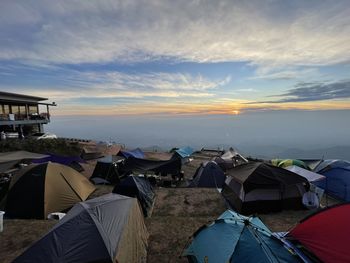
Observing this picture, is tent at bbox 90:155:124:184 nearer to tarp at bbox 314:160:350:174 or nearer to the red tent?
the red tent

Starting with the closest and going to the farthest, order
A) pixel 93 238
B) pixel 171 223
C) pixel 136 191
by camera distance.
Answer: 1. pixel 93 238
2. pixel 171 223
3. pixel 136 191

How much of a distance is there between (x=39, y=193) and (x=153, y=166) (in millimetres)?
7431

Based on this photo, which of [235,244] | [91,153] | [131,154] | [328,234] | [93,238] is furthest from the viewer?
[91,153]

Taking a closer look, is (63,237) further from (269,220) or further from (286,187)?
(286,187)

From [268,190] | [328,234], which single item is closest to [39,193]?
[268,190]

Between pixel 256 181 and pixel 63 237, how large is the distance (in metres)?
8.27

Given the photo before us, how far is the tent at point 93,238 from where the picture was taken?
15.5 ft

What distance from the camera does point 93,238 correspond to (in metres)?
5.07

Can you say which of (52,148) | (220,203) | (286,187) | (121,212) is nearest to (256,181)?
(286,187)

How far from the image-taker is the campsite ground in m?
7.45

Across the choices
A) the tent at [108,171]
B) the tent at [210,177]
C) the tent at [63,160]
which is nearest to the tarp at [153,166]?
the tent at [108,171]

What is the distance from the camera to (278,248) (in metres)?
5.31

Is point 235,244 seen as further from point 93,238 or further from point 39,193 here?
point 39,193

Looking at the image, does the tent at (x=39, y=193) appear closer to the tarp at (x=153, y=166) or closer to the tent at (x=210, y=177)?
the tarp at (x=153, y=166)
